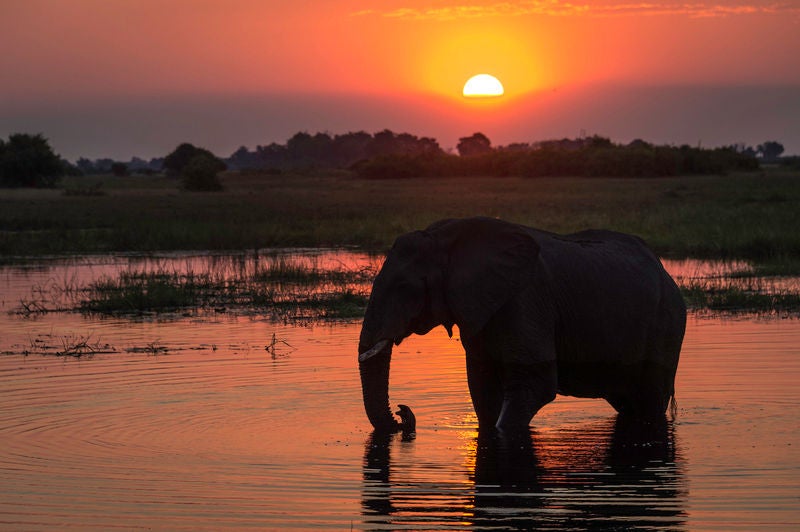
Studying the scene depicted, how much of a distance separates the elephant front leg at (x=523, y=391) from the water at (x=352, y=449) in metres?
0.20

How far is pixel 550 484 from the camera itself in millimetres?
7270

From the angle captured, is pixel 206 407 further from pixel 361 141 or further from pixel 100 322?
pixel 361 141

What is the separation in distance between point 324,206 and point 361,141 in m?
116

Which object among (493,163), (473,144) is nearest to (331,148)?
(473,144)

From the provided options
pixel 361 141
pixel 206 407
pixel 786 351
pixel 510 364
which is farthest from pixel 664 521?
pixel 361 141

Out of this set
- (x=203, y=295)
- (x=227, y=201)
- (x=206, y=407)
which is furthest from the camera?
(x=227, y=201)

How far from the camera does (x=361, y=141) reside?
154750mm

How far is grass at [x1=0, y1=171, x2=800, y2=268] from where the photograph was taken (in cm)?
2459

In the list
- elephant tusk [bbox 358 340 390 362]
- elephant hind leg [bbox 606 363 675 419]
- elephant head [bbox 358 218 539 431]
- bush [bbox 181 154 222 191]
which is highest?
bush [bbox 181 154 222 191]

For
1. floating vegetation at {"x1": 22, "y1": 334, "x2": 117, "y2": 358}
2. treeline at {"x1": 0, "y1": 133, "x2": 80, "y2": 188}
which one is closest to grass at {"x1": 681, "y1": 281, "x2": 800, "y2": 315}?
floating vegetation at {"x1": 22, "y1": 334, "x2": 117, "y2": 358}

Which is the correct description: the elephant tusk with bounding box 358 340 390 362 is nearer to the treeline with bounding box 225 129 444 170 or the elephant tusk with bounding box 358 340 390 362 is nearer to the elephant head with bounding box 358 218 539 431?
the elephant head with bounding box 358 218 539 431

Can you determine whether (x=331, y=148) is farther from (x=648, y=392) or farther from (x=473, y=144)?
(x=648, y=392)

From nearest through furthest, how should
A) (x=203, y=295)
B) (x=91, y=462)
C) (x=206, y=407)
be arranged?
(x=91, y=462) < (x=206, y=407) < (x=203, y=295)

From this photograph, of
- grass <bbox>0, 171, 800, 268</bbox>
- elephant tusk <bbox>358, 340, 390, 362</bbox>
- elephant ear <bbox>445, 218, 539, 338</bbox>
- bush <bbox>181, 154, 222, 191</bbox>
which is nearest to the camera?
elephant tusk <bbox>358, 340, 390, 362</bbox>
